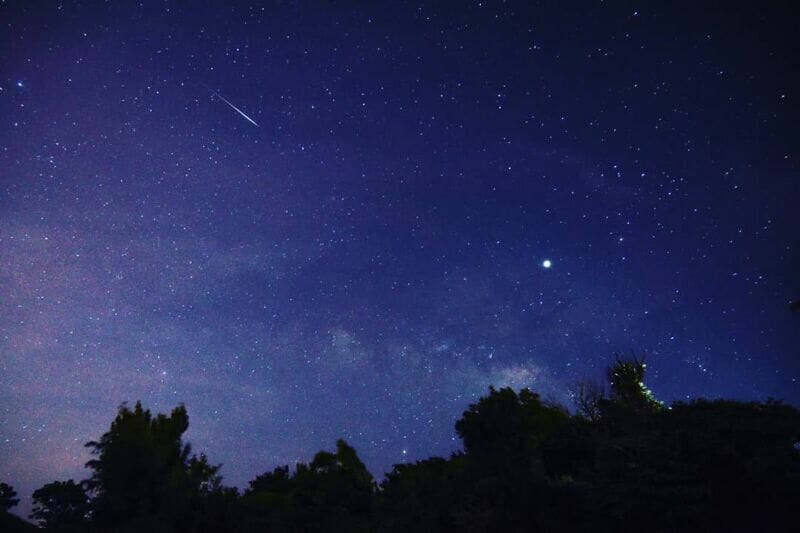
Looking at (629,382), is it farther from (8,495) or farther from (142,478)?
(8,495)

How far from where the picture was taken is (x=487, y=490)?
13.3 meters

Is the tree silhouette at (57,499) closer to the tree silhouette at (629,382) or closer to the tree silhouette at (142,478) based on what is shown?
the tree silhouette at (142,478)

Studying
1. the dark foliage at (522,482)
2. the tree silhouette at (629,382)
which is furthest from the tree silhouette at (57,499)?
the tree silhouette at (629,382)

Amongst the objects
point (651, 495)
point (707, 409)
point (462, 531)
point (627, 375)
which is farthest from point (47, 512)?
point (627, 375)

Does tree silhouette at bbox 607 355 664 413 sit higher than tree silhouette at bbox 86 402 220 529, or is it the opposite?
tree silhouette at bbox 607 355 664 413

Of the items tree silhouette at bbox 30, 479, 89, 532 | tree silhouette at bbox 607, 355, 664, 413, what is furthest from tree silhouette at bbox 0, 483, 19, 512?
tree silhouette at bbox 607, 355, 664, 413

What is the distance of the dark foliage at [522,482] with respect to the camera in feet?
36.6

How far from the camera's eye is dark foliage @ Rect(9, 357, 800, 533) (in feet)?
36.6

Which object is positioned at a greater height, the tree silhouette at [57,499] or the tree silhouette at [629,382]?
the tree silhouette at [629,382]

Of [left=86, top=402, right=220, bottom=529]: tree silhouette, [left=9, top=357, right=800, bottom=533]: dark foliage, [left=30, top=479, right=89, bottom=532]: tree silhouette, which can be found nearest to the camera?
[left=9, top=357, right=800, bottom=533]: dark foliage

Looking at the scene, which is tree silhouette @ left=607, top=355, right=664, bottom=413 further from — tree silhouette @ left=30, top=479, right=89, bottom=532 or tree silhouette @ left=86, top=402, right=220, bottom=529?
tree silhouette @ left=30, top=479, right=89, bottom=532

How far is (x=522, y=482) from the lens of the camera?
1286 centimetres

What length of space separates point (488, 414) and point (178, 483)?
12.2 meters

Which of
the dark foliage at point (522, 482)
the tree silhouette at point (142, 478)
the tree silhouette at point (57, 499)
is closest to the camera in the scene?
the dark foliage at point (522, 482)
